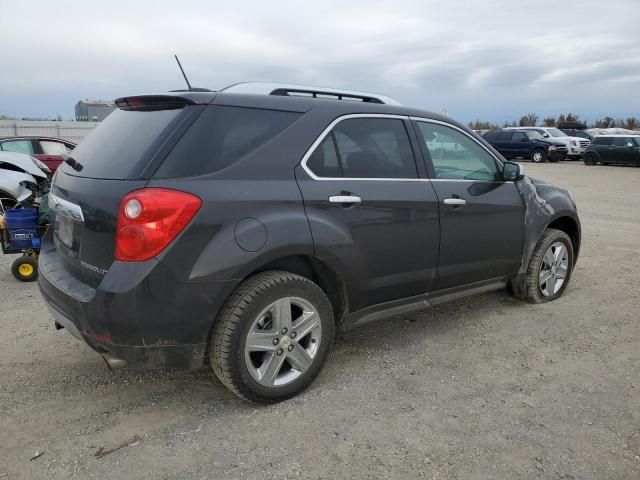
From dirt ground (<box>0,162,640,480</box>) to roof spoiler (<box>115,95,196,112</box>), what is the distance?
168 cm

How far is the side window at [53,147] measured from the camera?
11.5 metres

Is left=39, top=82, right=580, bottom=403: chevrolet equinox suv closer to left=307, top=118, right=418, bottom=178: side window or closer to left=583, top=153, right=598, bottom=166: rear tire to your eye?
left=307, top=118, right=418, bottom=178: side window

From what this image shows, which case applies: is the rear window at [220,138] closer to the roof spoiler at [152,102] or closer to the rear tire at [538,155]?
the roof spoiler at [152,102]

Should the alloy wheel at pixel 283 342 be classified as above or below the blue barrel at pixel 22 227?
below

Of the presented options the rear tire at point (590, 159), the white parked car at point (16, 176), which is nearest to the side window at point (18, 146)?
the white parked car at point (16, 176)

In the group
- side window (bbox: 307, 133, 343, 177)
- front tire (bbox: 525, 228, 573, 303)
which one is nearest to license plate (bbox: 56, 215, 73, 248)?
side window (bbox: 307, 133, 343, 177)

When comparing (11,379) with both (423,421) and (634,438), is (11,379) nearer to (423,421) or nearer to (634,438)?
(423,421)

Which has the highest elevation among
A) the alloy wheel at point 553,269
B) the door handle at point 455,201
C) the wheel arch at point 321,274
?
the door handle at point 455,201

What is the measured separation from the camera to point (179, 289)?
2.60 m

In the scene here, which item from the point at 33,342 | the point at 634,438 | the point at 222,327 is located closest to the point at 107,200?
the point at 222,327

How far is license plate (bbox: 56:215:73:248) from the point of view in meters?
2.93

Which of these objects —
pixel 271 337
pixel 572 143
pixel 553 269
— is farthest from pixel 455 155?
pixel 572 143

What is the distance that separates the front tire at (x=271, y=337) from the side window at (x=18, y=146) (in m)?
10.3

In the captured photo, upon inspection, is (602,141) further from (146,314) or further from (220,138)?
(146,314)
